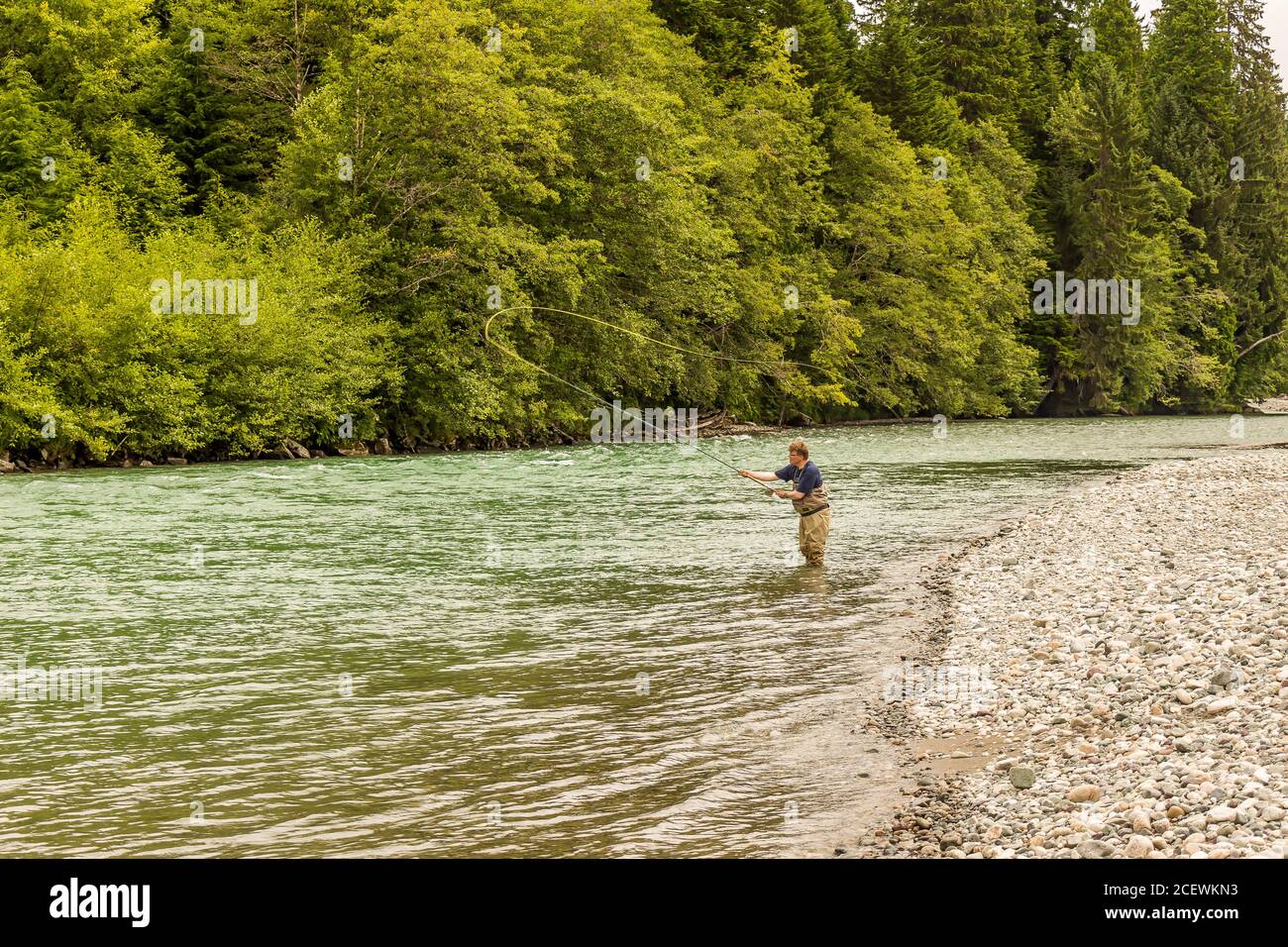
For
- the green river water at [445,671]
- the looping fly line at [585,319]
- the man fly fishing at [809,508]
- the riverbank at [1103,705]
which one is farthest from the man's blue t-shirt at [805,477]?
the riverbank at [1103,705]

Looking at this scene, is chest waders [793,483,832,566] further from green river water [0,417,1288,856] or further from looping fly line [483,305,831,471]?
looping fly line [483,305,831,471]

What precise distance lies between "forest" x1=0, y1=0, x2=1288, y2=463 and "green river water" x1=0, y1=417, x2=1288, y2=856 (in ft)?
29.5

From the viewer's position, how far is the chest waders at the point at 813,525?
57.8ft

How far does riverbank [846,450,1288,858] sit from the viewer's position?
6.75 m

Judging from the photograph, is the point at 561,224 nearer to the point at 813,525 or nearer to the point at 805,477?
the point at 805,477

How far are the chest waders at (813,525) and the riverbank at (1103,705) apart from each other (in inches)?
64.9

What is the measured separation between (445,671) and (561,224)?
38.4m

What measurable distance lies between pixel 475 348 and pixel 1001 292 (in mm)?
36813

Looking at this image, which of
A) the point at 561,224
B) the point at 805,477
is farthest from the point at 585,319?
the point at 805,477

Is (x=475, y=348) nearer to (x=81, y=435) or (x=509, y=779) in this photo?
(x=81, y=435)

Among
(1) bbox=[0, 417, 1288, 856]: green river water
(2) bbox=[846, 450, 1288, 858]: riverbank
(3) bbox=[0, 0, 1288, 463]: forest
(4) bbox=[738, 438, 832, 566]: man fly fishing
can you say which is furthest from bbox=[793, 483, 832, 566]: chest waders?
(3) bbox=[0, 0, 1288, 463]: forest

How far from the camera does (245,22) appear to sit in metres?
51.0

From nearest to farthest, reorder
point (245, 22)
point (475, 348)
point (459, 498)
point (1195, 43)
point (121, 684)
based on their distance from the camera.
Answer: point (121, 684) → point (459, 498) → point (475, 348) → point (245, 22) → point (1195, 43)
